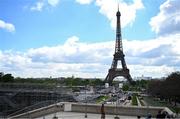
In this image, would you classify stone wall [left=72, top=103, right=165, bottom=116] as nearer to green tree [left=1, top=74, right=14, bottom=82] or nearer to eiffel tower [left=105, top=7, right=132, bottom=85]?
eiffel tower [left=105, top=7, right=132, bottom=85]

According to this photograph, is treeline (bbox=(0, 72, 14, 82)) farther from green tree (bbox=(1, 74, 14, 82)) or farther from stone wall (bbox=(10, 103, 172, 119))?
stone wall (bbox=(10, 103, 172, 119))

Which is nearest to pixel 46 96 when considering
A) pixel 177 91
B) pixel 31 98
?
pixel 31 98

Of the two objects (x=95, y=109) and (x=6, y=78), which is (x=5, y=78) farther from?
(x=95, y=109)

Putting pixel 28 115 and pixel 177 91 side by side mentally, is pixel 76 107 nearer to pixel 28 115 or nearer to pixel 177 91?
pixel 28 115

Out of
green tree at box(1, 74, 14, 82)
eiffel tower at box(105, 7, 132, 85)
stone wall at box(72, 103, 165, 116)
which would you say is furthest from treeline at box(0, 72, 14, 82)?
stone wall at box(72, 103, 165, 116)

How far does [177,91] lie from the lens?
74.8 metres

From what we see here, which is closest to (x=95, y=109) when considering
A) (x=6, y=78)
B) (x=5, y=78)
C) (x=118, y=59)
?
(x=118, y=59)

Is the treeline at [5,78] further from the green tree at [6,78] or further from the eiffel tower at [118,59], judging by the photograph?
the eiffel tower at [118,59]

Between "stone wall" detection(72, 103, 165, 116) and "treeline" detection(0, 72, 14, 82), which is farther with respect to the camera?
"treeline" detection(0, 72, 14, 82)

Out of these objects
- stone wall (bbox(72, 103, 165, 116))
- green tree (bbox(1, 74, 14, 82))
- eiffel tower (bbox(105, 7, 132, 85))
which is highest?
eiffel tower (bbox(105, 7, 132, 85))

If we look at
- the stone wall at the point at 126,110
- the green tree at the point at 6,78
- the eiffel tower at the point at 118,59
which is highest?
the eiffel tower at the point at 118,59

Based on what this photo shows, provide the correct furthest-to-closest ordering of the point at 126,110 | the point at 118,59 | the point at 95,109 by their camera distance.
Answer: the point at 118,59 → the point at 95,109 → the point at 126,110

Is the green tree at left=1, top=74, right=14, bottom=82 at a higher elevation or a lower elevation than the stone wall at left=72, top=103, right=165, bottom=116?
higher

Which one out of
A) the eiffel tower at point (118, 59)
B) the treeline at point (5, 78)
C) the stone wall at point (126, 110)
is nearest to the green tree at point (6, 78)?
the treeline at point (5, 78)
